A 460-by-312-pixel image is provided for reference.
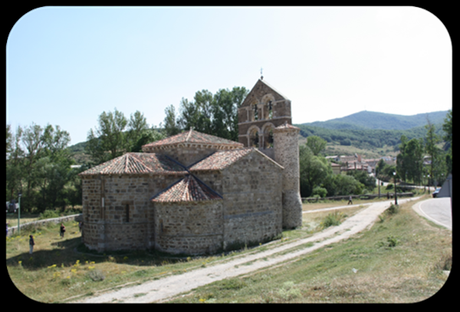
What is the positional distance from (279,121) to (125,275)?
14856 mm

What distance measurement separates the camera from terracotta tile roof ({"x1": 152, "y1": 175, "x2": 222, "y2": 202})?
589 inches

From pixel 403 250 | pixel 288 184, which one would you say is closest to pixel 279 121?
pixel 288 184

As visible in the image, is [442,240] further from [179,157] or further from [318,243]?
[179,157]

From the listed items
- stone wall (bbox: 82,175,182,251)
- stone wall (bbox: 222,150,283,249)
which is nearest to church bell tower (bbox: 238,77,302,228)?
stone wall (bbox: 222,150,283,249)

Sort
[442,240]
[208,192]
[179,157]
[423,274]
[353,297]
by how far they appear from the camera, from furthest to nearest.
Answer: [179,157], [208,192], [442,240], [423,274], [353,297]

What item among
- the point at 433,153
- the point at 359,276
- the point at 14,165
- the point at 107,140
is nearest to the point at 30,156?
the point at 14,165

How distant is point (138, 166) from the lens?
16438 mm

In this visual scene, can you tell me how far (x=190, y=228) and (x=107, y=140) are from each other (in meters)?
30.0

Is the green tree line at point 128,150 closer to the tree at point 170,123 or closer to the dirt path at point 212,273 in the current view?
the tree at point 170,123

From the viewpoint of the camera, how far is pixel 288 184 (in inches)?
829

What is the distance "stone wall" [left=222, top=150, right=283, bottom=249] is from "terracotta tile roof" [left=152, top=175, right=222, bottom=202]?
100 cm

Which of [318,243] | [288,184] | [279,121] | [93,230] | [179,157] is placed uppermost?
[279,121]

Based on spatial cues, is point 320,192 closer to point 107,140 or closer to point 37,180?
point 107,140

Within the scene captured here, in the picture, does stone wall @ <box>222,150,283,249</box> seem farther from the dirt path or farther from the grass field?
the dirt path
